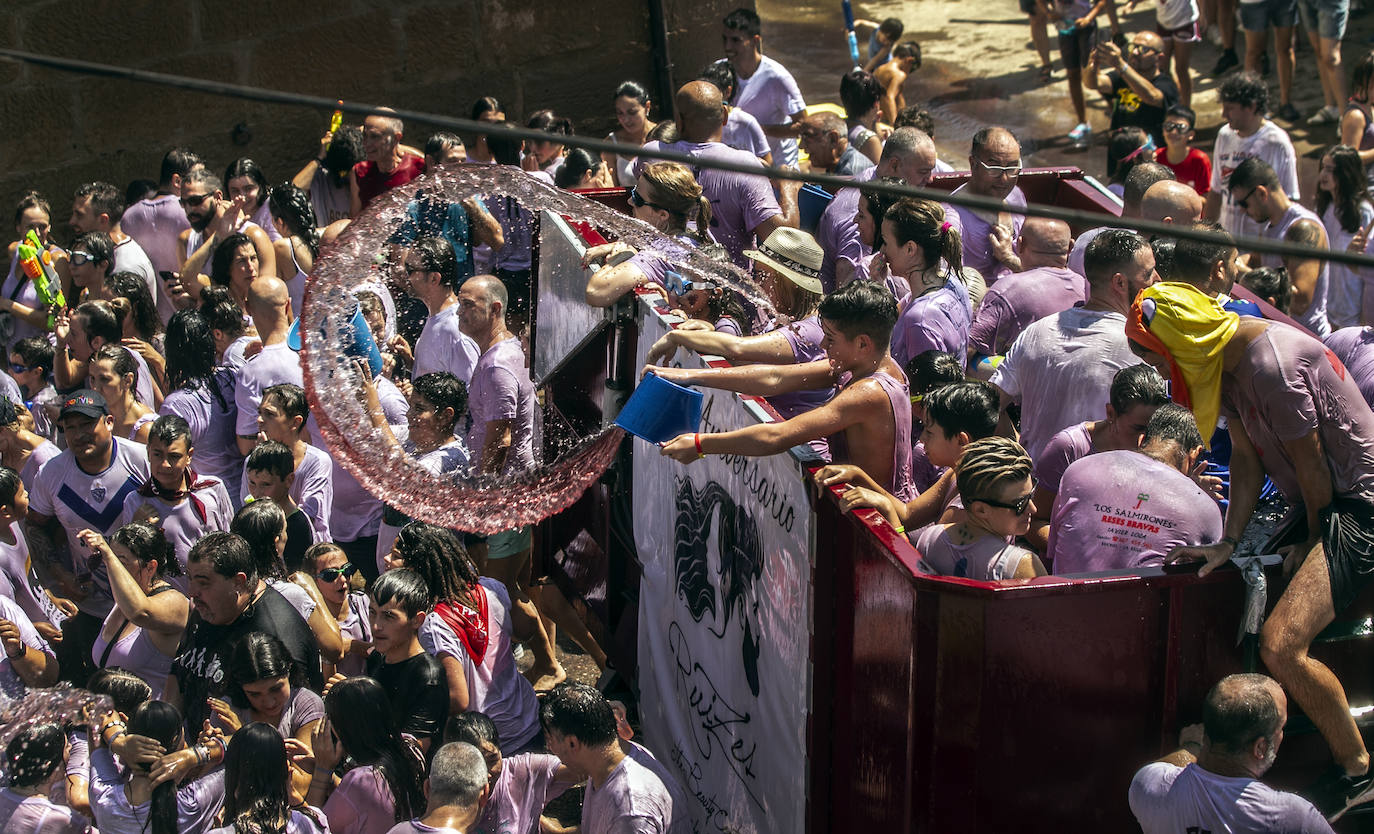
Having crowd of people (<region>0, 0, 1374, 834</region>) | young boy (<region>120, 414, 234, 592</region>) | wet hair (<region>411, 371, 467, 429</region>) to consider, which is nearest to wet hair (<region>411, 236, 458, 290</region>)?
crowd of people (<region>0, 0, 1374, 834</region>)

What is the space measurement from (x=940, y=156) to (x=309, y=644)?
903cm

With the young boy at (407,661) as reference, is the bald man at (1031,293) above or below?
above

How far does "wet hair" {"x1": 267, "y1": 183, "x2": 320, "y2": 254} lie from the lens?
859cm

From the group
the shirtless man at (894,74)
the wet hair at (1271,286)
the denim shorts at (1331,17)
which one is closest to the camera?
the wet hair at (1271,286)

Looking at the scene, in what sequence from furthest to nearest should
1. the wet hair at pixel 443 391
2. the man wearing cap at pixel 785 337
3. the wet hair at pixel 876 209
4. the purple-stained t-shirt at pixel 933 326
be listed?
the wet hair at pixel 876 209 < the wet hair at pixel 443 391 < the purple-stained t-shirt at pixel 933 326 < the man wearing cap at pixel 785 337

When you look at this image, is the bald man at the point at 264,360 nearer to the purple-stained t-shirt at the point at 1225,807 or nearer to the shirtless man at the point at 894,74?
the purple-stained t-shirt at the point at 1225,807

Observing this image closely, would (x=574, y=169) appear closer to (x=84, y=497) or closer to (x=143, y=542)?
(x=84, y=497)

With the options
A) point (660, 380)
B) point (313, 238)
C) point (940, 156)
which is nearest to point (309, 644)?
point (660, 380)

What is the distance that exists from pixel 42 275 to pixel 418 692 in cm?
471

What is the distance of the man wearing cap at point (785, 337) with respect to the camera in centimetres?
538

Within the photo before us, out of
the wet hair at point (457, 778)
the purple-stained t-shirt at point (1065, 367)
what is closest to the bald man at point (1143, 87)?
the purple-stained t-shirt at point (1065, 367)

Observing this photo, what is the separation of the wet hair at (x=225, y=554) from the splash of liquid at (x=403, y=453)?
0.97 meters

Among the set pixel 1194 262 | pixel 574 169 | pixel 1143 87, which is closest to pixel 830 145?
pixel 574 169

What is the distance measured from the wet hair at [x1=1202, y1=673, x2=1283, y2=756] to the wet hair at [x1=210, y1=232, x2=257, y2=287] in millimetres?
5766
